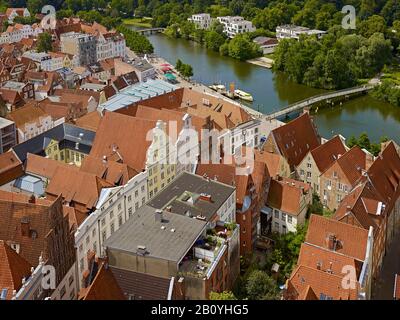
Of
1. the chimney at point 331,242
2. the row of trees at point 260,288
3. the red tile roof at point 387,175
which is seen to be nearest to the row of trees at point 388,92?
the red tile roof at point 387,175

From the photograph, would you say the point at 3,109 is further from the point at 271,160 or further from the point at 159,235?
the point at 159,235

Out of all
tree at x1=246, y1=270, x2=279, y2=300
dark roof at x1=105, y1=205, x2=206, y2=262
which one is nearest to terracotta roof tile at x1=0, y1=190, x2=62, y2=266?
dark roof at x1=105, y1=205, x2=206, y2=262

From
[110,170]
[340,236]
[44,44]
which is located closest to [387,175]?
[340,236]

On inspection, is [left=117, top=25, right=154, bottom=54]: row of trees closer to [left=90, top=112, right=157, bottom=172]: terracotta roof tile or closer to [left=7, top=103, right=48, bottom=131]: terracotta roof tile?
[left=7, top=103, right=48, bottom=131]: terracotta roof tile

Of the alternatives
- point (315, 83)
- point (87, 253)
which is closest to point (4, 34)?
point (315, 83)

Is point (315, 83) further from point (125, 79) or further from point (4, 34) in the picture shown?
point (4, 34)

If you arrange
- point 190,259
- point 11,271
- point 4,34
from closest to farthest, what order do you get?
point 11,271 < point 190,259 < point 4,34
